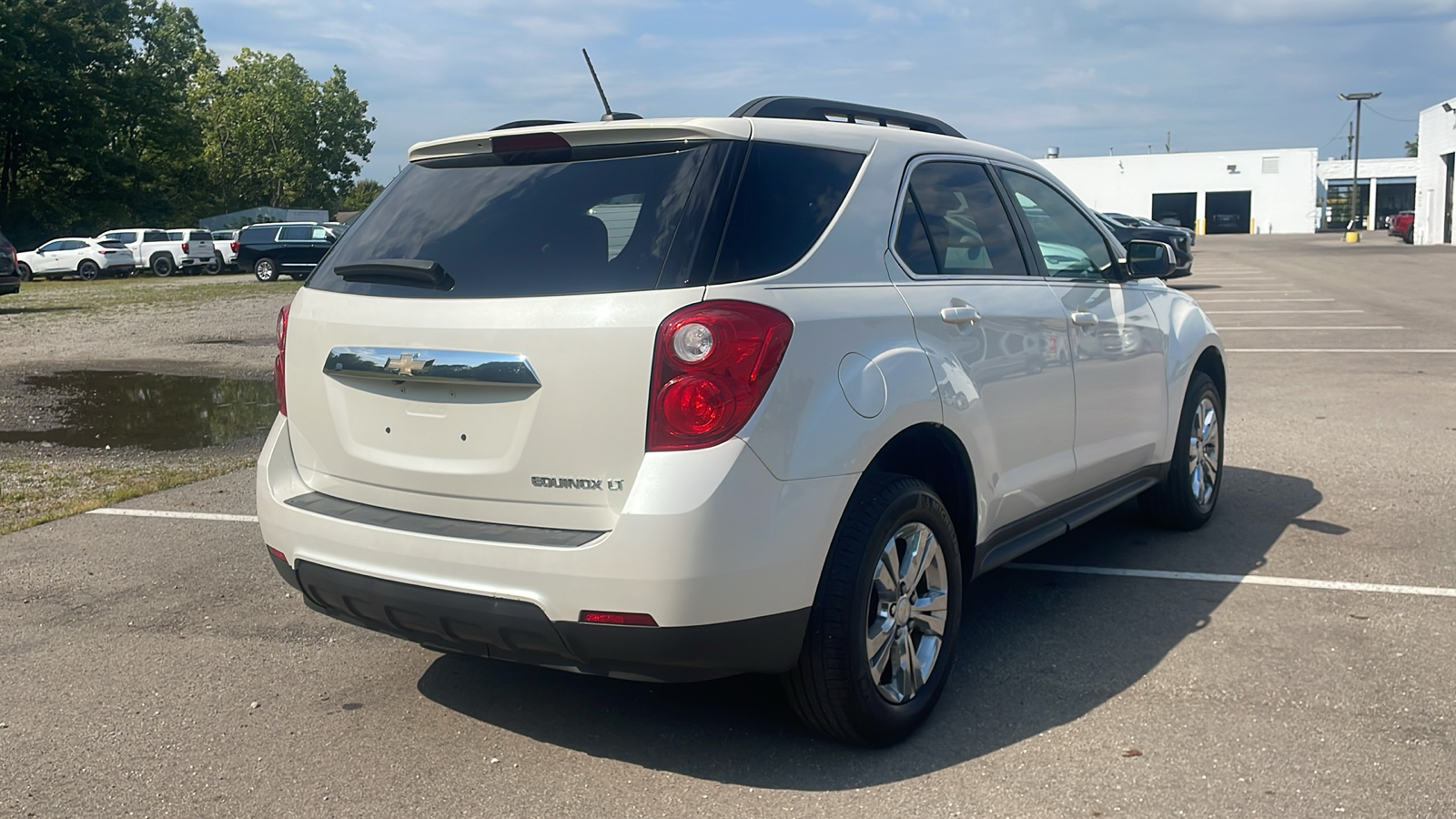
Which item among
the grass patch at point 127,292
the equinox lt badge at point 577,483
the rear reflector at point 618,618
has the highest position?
the equinox lt badge at point 577,483

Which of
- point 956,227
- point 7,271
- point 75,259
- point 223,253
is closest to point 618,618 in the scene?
point 956,227

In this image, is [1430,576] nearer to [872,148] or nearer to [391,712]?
[872,148]

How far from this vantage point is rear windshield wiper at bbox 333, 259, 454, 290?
3.45m

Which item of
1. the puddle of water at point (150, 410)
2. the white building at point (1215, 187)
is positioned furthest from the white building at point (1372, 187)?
the puddle of water at point (150, 410)

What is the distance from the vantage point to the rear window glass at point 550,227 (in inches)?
128

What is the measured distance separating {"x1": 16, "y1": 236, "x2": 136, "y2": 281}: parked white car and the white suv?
1600 inches

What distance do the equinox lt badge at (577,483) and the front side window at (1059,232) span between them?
2306mm

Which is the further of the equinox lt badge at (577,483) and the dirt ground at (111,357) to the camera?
the dirt ground at (111,357)

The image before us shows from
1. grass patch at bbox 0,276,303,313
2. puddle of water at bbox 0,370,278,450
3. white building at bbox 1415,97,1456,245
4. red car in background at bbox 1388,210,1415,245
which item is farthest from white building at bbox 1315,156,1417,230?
puddle of water at bbox 0,370,278,450

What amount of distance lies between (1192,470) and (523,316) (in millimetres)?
3845

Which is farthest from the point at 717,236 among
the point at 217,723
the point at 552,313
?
the point at 217,723

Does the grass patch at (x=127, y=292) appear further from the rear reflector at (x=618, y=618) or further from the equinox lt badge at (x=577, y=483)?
the rear reflector at (x=618, y=618)

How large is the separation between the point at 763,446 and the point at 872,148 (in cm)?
130

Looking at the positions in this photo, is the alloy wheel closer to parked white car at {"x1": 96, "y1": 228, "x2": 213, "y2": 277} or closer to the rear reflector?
the rear reflector
